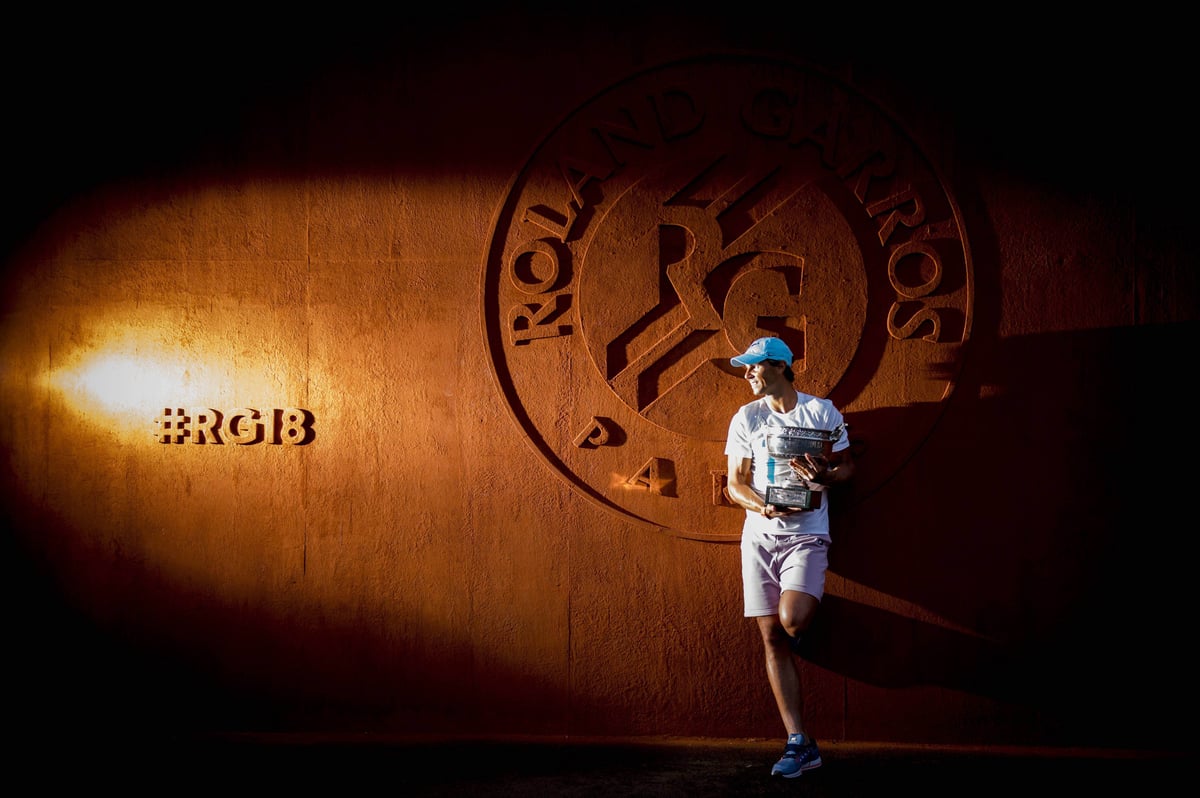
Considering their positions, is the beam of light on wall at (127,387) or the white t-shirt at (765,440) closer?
the white t-shirt at (765,440)

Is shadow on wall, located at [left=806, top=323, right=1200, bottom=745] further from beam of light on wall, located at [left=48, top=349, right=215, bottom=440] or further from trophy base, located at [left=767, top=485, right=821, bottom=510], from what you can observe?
beam of light on wall, located at [left=48, top=349, right=215, bottom=440]

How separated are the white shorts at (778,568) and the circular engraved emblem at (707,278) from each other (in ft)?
1.04

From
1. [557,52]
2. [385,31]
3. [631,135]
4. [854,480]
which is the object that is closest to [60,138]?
[385,31]

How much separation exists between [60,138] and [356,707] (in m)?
3.12

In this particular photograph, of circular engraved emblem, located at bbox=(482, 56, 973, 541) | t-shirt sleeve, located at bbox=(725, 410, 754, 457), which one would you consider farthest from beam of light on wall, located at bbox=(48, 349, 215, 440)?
t-shirt sleeve, located at bbox=(725, 410, 754, 457)

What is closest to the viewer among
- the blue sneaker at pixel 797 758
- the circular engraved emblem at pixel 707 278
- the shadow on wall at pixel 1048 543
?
the blue sneaker at pixel 797 758

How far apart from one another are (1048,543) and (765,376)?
1.45 meters

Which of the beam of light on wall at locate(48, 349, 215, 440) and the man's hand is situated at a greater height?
the beam of light on wall at locate(48, 349, 215, 440)

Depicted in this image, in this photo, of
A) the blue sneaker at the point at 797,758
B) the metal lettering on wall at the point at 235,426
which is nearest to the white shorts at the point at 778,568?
the blue sneaker at the point at 797,758

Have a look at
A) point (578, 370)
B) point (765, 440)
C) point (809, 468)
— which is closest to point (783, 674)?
point (809, 468)

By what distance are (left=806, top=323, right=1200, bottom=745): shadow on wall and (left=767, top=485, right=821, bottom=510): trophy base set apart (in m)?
0.45

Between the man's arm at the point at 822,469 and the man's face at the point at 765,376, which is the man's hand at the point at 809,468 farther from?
the man's face at the point at 765,376

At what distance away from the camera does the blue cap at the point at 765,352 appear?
3270 millimetres

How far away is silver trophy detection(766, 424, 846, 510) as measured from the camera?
3227 mm
